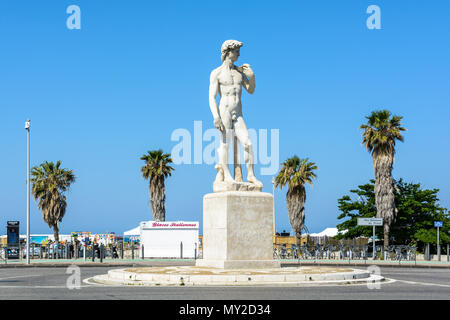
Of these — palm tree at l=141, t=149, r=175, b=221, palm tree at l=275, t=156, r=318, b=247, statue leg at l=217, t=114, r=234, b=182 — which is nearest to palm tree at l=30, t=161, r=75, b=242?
palm tree at l=141, t=149, r=175, b=221

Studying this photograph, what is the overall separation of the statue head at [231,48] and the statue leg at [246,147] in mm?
1873

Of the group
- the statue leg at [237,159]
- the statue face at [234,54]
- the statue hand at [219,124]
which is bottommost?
the statue leg at [237,159]

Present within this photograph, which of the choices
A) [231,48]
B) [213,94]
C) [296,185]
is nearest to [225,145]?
[213,94]

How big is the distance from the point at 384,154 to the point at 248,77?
25.5 meters

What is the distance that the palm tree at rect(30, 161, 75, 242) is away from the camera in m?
51.2

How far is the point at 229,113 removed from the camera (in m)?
19.0

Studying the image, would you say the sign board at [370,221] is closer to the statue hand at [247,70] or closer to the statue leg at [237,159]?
the statue leg at [237,159]

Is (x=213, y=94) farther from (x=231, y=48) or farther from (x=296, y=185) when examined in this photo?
(x=296, y=185)

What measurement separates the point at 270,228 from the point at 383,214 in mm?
26773

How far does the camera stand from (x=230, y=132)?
62.6 feet

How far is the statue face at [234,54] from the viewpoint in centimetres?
1911

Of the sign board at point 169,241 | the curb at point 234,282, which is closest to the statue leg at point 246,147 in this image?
the curb at point 234,282
